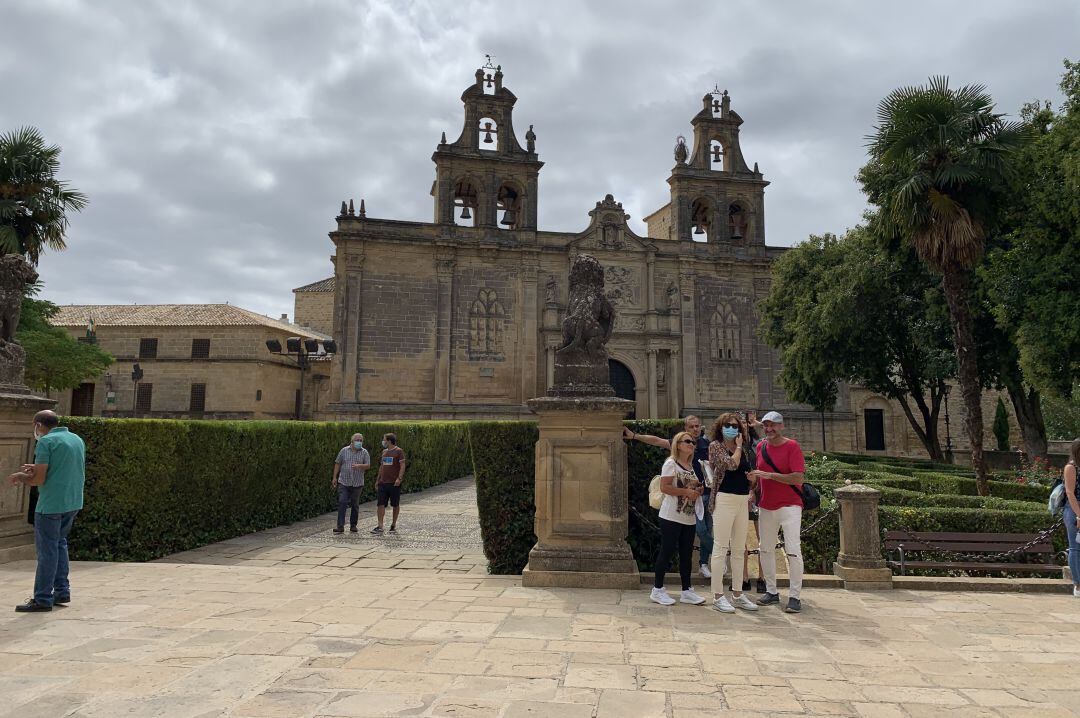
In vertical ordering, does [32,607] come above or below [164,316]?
below

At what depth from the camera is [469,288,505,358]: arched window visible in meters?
27.1

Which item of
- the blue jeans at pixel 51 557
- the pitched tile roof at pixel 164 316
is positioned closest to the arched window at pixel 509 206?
the pitched tile roof at pixel 164 316

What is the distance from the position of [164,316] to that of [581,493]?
3682 centimetres

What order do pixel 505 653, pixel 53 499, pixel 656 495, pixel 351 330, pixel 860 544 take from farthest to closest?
pixel 351 330, pixel 860 544, pixel 656 495, pixel 53 499, pixel 505 653

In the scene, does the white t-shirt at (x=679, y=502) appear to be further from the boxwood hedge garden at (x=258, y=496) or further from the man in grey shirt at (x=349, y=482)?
the man in grey shirt at (x=349, y=482)

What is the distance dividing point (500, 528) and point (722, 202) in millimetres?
26297

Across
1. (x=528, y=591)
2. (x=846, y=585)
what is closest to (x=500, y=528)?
(x=528, y=591)

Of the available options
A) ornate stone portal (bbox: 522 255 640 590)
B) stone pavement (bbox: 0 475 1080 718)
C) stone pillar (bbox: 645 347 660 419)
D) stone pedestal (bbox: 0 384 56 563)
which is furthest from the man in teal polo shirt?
stone pillar (bbox: 645 347 660 419)

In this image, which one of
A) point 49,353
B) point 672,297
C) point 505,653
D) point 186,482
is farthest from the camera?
point 672,297

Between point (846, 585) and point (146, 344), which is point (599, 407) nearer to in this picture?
point (846, 585)

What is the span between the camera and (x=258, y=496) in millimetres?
10758

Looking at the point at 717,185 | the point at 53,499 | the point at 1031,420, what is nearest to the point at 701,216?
the point at 717,185

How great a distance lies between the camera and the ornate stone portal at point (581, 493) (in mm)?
6223

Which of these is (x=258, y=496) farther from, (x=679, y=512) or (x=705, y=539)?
(x=679, y=512)
